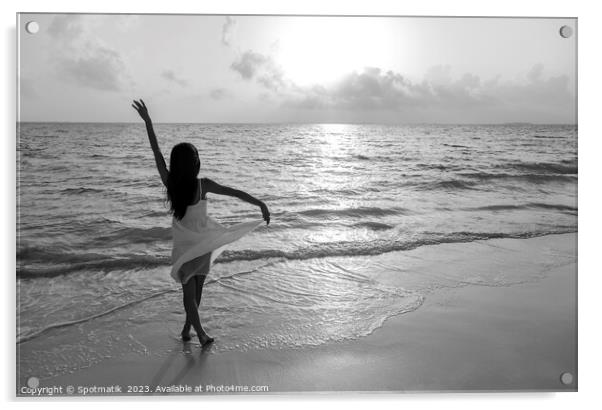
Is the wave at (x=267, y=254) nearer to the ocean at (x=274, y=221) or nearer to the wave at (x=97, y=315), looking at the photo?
the ocean at (x=274, y=221)

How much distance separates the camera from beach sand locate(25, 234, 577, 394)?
2.42 metres

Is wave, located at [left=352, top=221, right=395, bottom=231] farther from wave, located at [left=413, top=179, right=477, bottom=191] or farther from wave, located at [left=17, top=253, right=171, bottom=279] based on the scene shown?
wave, located at [left=17, top=253, right=171, bottom=279]

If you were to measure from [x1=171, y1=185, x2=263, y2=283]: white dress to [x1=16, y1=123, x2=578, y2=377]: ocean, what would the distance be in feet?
1.48

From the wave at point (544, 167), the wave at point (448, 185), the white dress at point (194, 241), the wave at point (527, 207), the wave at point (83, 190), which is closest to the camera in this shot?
the white dress at point (194, 241)

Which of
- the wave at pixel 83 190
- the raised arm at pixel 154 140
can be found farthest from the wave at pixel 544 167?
the wave at pixel 83 190

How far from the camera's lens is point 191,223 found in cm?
238

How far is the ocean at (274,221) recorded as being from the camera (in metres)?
2.72

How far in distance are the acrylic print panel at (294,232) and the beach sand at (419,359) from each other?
11mm

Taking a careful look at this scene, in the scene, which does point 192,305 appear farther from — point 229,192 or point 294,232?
point 294,232

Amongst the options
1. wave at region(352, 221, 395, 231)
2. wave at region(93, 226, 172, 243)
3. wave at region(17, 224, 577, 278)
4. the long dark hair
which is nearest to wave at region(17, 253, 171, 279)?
wave at region(17, 224, 577, 278)

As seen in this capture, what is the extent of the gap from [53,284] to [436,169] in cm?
425
